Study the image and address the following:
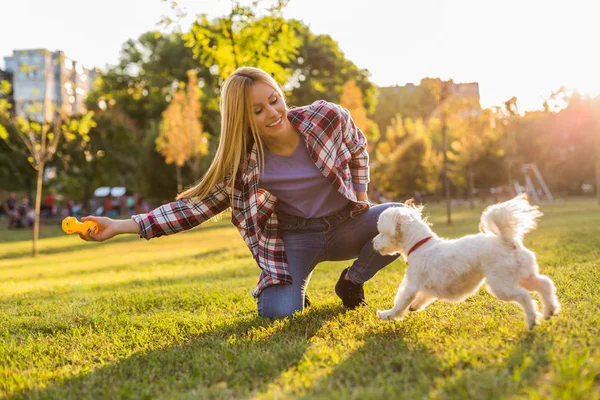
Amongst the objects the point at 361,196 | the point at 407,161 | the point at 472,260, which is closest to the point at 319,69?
the point at 407,161

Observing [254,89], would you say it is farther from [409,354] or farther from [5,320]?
[5,320]

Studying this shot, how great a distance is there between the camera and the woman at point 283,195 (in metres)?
4.39

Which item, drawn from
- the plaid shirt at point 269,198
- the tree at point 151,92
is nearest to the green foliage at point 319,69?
the tree at point 151,92

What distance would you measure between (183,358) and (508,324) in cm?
206

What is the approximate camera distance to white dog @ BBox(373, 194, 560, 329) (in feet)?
10.6

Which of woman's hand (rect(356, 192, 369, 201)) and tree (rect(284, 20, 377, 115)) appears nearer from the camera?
woman's hand (rect(356, 192, 369, 201))

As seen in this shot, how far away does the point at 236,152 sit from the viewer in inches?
175

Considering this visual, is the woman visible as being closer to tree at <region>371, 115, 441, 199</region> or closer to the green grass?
the green grass

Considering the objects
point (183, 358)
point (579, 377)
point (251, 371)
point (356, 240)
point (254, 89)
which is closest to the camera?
point (579, 377)

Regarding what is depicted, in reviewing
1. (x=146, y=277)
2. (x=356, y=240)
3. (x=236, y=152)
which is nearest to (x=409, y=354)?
(x=356, y=240)

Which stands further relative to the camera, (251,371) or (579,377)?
(251,371)

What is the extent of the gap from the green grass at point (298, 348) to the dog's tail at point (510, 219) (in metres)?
0.59

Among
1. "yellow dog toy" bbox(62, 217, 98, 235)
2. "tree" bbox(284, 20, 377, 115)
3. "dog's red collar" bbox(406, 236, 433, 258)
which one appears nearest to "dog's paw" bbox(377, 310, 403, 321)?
"dog's red collar" bbox(406, 236, 433, 258)

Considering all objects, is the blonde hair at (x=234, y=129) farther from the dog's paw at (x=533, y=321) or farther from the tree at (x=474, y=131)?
the tree at (x=474, y=131)
